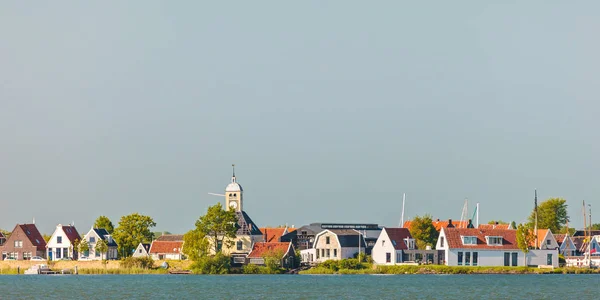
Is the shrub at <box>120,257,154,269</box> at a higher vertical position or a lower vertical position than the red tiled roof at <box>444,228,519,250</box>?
lower

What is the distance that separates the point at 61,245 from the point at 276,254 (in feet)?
86.7

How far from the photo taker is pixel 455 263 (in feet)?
296

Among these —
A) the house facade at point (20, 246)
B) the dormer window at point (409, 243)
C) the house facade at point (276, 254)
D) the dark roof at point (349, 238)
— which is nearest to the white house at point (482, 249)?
the dormer window at point (409, 243)

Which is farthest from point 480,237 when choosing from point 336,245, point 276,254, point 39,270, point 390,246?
point 39,270

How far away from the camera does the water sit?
64.5 meters

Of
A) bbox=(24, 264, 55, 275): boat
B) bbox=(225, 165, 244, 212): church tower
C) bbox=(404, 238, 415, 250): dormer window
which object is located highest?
bbox=(225, 165, 244, 212): church tower

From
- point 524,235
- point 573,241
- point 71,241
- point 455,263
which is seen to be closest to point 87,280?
point 71,241

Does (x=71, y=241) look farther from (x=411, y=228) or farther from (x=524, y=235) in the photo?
(x=524, y=235)

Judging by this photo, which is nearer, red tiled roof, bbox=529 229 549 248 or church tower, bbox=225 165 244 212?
red tiled roof, bbox=529 229 549 248

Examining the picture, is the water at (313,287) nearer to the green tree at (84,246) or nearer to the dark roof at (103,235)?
the green tree at (84,246)

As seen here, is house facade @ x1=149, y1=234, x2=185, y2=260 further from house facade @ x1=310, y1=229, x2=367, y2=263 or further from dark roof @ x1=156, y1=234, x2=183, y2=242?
house facade @ x1=310, y1=229, x2=367, y2=263

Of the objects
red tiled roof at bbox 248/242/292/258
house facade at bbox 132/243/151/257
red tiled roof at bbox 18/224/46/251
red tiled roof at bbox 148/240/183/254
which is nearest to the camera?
red tiled roof at bbox 248/242/292/258

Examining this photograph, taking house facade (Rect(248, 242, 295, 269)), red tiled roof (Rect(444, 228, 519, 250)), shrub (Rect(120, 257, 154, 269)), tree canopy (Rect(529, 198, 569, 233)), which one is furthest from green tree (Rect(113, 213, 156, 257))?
tree canopy (Rect(529, 198, 569, 233))

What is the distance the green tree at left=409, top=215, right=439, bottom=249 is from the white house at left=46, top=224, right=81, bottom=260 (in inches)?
1340
